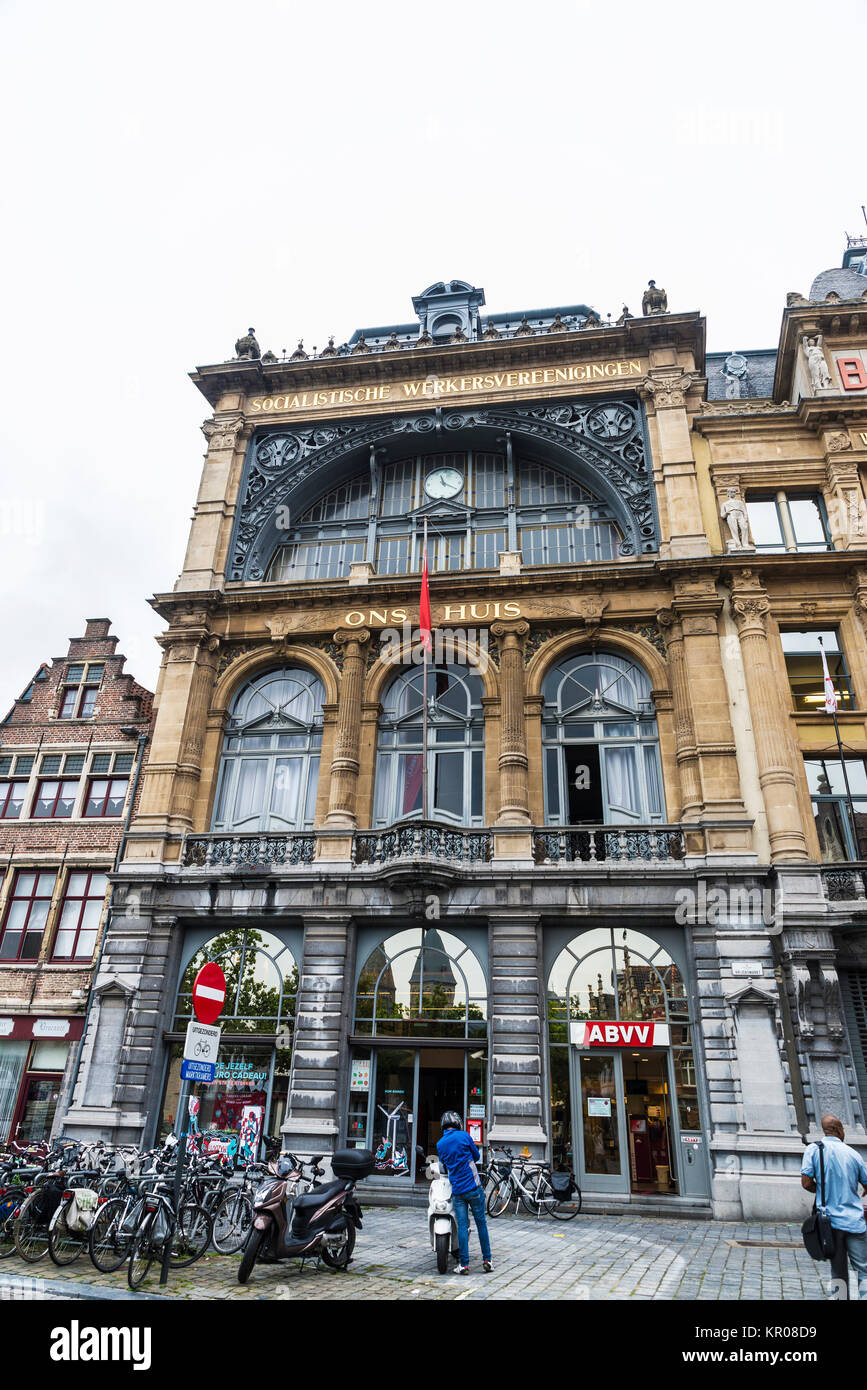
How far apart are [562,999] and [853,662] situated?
10.6 metres

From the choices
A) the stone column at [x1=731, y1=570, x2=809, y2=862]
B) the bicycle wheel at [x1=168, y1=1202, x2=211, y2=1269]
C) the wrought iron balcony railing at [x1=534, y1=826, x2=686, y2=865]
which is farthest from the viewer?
the wrought iron balcony railing at [x1=534, y1=826, x2=686, y2=865]

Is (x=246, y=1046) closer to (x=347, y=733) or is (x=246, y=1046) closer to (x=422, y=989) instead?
(x=422, y=989)

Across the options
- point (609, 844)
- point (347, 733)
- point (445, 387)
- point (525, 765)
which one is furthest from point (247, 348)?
point (609, 844)

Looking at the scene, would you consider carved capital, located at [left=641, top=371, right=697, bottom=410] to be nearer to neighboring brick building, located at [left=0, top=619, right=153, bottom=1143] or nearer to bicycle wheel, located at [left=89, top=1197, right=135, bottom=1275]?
neighboring brick building, located at [left=0, top=619, right=153, bottom=1143]

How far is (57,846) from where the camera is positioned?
25.0 m

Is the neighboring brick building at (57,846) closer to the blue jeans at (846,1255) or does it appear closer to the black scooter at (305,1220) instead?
the black scooter at (305,1220)

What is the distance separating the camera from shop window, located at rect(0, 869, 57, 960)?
24.0m

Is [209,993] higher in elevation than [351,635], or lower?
lower

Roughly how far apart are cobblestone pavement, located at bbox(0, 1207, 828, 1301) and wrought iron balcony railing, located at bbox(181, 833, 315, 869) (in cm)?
875

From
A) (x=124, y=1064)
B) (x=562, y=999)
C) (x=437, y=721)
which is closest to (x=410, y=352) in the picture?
(x=437, y=721)

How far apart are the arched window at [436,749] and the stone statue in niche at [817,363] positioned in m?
12.4

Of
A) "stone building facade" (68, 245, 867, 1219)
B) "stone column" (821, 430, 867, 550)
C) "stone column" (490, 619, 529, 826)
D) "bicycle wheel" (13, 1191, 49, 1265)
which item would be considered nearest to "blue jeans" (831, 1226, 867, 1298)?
"bicycle wheel" (13, 1191, 49, 1265)

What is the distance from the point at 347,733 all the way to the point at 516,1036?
8334mm

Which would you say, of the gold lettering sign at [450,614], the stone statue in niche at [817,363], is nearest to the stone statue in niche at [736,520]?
the stone statue in niche at [817,363]
